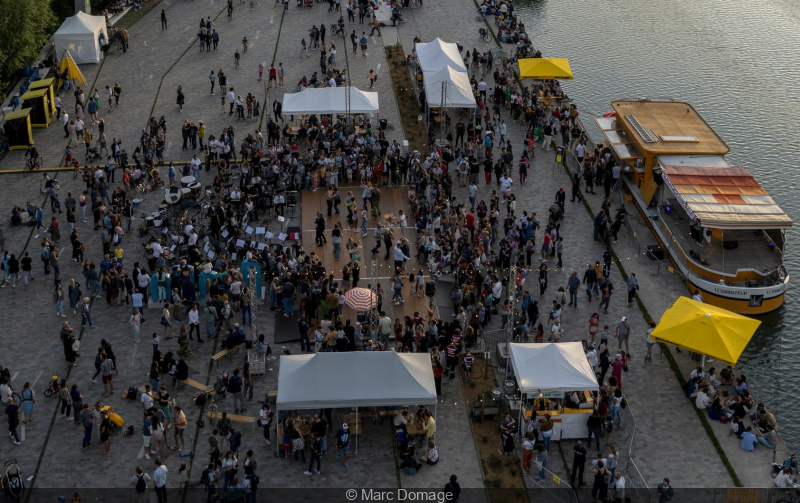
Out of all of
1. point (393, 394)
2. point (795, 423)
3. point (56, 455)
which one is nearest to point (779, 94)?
point (795, 423)

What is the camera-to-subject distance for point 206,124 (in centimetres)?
5469

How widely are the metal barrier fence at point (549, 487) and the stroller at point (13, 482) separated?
14215 millimetres

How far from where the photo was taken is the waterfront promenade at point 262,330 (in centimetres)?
3177

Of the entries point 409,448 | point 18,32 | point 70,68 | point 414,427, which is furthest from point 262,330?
point 18,32

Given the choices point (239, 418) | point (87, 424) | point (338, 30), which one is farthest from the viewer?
point (338, 30)

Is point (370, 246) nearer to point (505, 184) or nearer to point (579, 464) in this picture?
point (505, 184)

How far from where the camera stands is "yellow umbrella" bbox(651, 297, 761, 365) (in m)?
34.5

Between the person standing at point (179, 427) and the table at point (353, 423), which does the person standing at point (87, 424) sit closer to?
the person standing at point (179, 427)

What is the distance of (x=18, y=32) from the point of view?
57.6 meters

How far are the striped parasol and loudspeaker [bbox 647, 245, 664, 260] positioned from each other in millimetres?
12464

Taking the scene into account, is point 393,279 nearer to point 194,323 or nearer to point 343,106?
point 194,323

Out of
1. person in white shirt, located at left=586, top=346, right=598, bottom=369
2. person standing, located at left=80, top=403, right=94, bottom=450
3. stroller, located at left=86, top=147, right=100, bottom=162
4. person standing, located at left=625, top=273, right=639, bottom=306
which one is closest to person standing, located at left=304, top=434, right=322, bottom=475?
person standing, located at left=80, top=403, right=94, bottom=450

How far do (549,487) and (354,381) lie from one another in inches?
253

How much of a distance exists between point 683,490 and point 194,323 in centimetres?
1666
